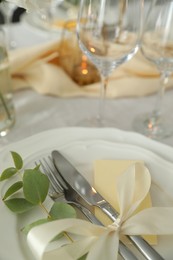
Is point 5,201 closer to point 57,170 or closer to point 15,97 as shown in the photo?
point 57,170

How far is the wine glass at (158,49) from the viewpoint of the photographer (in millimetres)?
579

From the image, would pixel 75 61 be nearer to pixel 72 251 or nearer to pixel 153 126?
pixel 153 126

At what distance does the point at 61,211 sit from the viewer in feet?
1.24

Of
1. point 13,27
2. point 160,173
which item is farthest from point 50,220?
point 13,27

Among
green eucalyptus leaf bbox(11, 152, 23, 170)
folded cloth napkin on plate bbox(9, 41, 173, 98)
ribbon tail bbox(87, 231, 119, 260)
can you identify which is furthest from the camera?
folded cloth napkin on plate bbox(9, 41, 173, 98)

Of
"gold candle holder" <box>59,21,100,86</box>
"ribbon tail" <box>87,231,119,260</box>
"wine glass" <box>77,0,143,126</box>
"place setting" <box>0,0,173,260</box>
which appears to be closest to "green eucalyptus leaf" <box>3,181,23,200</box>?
"place setting" <box>0,0,173,260</box>

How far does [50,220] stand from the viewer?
1.22ft

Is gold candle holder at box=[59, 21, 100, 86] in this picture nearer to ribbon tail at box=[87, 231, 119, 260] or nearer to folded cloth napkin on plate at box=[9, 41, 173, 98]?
folded cloth napkin on plate at box=[9, 41, 173, 98]

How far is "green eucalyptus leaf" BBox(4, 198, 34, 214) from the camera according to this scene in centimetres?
39

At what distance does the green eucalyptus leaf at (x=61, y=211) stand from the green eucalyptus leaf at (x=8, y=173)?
7 cm

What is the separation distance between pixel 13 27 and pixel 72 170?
597mm

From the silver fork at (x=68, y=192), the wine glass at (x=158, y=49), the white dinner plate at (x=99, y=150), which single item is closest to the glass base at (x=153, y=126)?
the wine glass at (x=158, y=49)

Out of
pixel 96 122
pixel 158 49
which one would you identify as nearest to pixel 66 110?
pixel 96 122

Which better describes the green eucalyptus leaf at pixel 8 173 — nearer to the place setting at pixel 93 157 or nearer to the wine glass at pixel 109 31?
the place setting at pixel 93 157
